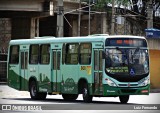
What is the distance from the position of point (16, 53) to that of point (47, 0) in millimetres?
30628

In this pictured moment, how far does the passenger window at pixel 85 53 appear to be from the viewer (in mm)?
25953

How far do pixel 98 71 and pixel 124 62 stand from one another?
1055 mm

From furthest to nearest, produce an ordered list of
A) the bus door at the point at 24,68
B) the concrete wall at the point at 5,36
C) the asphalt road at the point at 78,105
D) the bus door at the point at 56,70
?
the concrete wall at the point at 5,36 → the bus door at the point at 24,68 → the bus door at the point at 56,70 → the asphalt road at the point at 78,105

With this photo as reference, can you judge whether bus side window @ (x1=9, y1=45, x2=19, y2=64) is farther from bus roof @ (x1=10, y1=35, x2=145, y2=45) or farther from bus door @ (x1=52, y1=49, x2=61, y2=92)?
bus door @ (x1=52, y1=49, x2=61, y2=92)

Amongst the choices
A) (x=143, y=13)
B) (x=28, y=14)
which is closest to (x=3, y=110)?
(x=28, y=14)

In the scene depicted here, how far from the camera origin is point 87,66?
85.3 feet

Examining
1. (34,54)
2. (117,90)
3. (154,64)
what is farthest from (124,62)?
(154,64)

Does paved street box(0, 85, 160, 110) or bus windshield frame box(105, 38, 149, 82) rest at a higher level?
bus windshield frame box(105, 38, 149, 82)

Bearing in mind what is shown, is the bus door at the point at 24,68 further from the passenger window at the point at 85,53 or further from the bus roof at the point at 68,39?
the passenger window at the point at 85,53

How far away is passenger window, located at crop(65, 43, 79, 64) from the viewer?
87.9ft

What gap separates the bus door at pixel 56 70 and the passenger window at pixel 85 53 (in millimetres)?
1674

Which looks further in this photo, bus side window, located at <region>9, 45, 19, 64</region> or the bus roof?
bus side window, located at <region>9, 45, 19, 64</region>

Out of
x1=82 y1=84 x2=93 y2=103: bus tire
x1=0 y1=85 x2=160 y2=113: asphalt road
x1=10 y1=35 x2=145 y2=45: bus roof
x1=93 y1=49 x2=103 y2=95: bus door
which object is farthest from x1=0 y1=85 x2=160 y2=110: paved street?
x1=10 y1=35 x2=145 y2=45: bus roof

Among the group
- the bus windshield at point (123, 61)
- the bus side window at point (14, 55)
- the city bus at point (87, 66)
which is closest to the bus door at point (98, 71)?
the city bus at point (87, 66)
